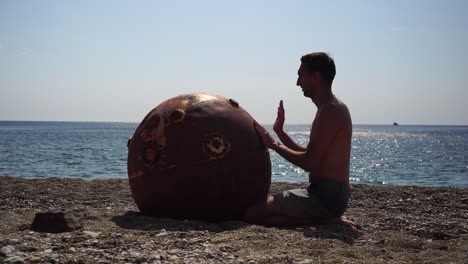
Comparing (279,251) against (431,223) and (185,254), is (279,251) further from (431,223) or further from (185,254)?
(431,223)

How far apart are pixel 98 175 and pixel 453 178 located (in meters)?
13.7

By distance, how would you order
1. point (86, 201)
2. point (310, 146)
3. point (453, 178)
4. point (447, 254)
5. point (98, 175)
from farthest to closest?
1. point (453, 178)
2. point (98, 175)
3. point (86, 201)
4. point (310, 146)
5. point (447, 254)

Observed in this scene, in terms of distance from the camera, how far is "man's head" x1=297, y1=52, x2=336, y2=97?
215 inches

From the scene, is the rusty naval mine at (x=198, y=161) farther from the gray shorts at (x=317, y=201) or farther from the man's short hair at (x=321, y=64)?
the man's short hair at (x=321, y=64)

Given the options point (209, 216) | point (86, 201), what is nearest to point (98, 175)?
point (86, 201)

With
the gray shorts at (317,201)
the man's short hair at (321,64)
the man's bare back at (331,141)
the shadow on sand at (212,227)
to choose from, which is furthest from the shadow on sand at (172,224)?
the man's short hair at (321,64)

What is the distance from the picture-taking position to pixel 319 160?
5.38 meters

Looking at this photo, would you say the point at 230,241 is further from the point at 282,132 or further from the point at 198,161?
the point at 282,132

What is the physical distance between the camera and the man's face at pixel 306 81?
5.52 m

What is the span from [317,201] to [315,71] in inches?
55.8

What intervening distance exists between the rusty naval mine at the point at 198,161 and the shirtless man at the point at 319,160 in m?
0.24

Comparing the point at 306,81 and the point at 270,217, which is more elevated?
the point at 306,81

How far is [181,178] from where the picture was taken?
17.8ft

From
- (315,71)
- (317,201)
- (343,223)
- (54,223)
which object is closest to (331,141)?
(317,201)
